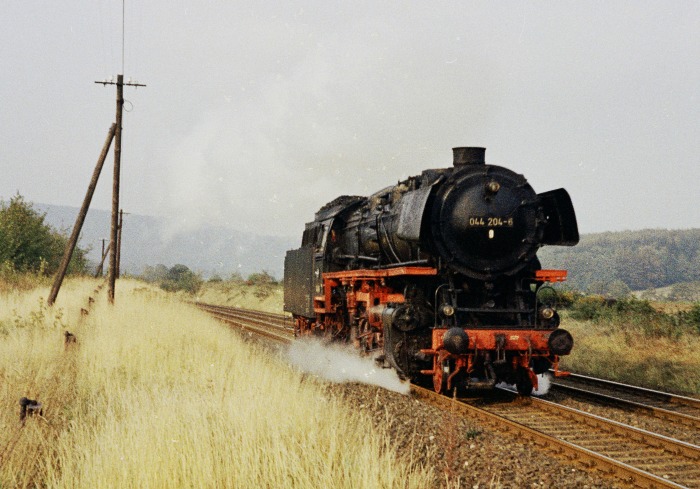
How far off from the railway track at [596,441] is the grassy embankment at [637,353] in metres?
4.02

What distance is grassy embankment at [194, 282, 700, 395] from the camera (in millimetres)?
13328

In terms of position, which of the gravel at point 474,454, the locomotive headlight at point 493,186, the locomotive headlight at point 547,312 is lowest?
the gravel at point 474,454

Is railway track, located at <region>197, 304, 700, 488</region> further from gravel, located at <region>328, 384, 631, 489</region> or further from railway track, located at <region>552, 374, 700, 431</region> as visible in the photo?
railway track, located at <region>552, 374, 700, 431</region>

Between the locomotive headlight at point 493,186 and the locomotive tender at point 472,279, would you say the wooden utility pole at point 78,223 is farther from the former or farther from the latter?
the locomotive headlight at point 493,186

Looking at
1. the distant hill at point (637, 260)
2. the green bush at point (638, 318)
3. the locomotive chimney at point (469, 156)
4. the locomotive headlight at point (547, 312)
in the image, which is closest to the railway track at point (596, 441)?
the locomotive headlight at point (547, 312)

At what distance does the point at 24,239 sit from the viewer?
39.4 m

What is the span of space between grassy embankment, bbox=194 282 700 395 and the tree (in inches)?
1173

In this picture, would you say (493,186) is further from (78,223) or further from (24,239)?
(24,239)

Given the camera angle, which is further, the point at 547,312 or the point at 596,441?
the point at 547,312

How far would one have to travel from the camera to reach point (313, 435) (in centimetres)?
611

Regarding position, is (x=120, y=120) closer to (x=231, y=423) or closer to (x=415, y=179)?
(x=415, y=179)

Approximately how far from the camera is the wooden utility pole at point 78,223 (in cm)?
2100

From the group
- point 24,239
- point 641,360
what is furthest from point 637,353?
point 24,239

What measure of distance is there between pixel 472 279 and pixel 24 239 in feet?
115
